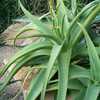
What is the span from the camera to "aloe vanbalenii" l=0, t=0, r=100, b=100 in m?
2.71

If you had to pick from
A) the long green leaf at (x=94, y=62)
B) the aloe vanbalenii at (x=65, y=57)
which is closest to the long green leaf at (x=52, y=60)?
the aloe vanbalenii at (x=65, y=57)

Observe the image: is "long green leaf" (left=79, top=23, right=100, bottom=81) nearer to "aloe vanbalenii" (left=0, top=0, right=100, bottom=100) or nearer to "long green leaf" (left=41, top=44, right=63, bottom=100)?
"aloe vanbalenii" (left=0, top=0, right=100, bottom=100)

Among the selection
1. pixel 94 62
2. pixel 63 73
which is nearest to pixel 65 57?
pixel 63 73

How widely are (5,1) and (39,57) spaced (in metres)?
2.43

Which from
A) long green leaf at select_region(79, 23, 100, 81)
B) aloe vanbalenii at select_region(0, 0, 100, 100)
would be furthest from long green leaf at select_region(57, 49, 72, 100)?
long green leaf at select_region(79, 23, 100, 81)

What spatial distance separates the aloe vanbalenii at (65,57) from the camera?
8.90 ft

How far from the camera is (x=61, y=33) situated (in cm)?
298

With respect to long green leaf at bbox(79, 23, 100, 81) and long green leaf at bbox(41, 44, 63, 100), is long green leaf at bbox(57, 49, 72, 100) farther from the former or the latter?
long green leaf at bbox(79, 23, 100, 81)

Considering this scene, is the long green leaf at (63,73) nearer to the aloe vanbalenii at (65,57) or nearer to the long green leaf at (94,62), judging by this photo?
the aloe vanbalenii at (65,57)

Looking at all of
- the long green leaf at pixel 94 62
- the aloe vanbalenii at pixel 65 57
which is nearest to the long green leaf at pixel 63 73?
the aloe vanbalenii at pixel 65 57

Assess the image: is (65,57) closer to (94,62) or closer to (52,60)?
(52,60)

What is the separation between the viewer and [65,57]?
9.52 ft

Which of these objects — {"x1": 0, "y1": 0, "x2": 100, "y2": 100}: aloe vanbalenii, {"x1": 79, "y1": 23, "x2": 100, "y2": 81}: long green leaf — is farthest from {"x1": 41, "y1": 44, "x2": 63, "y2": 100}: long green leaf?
{"x1": 79, "y1": 23, "x2": 100, "y2": 81}: long green leaf

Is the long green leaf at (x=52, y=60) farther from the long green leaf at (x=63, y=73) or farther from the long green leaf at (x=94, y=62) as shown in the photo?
the long green leaf at (x=94, y=62)
